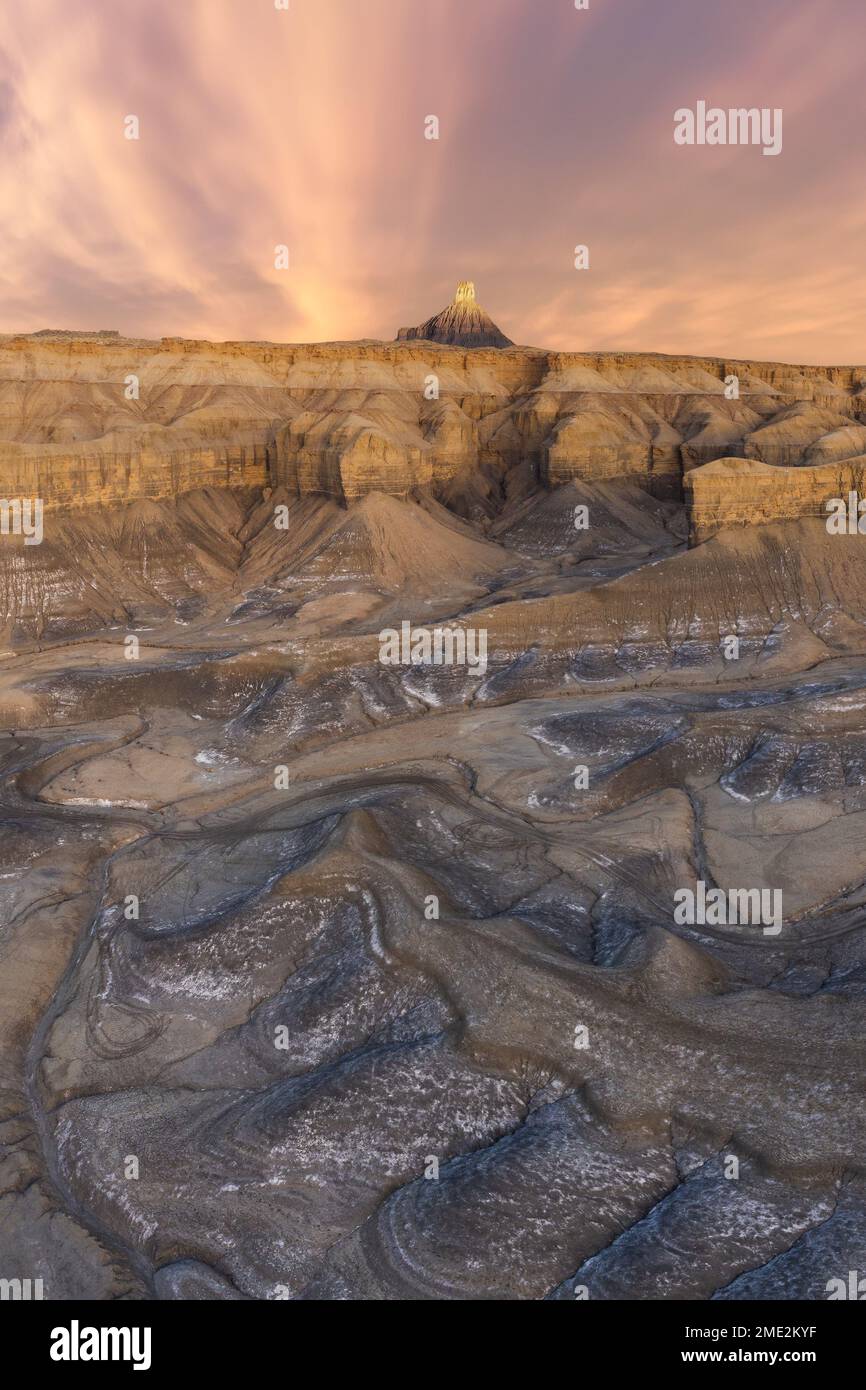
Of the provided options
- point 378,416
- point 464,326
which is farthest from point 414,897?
point 464,326

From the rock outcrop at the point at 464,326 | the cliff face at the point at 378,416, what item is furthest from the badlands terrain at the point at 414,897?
the rock outcrop at the point at 464,326

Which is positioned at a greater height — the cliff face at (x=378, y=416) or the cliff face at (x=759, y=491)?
the cliff face at (x=378, y=416)

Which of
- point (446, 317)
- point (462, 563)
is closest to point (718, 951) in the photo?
point (462, 563)

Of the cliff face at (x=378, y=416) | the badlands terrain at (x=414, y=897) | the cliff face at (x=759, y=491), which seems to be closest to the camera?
the badlands terrain at (x=414, y=897)

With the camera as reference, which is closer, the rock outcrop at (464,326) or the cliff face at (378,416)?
the cliff face at (378,416)

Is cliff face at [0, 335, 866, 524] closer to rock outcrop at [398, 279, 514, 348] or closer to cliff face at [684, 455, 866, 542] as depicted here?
cliff face at [684, 455, 866, 542]

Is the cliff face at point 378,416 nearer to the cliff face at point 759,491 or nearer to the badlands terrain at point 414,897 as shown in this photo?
the cliff face at point 759,491

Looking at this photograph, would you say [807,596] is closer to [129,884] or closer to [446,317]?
[129,884]
